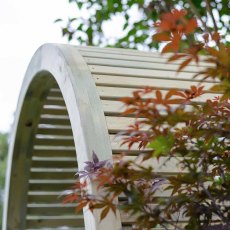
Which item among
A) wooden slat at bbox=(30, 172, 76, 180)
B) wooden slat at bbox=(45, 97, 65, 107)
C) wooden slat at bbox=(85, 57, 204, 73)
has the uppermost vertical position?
wooden slat at bbox=(45, 97, 65, 107)

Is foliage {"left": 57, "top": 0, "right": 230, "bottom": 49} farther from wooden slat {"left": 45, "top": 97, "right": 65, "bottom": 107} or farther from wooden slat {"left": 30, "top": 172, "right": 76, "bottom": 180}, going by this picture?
wooden slat {"left": 30, "top": 172, "right": 76, "bottom": 180}

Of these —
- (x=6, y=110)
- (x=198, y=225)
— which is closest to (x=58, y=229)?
(x=198, y=225)

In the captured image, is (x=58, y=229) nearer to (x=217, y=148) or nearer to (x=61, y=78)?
(x=61, y=78)

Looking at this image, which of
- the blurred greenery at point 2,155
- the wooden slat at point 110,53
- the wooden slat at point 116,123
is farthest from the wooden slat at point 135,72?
the blurred greenery at point 2,155

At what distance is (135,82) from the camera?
85.7 inches

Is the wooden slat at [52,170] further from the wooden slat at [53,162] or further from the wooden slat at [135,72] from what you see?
the wooden slat at [135,72]

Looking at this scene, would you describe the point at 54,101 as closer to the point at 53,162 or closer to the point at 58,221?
the point at 53,162

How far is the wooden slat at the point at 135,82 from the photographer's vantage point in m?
2.09

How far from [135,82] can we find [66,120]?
58.4 inches

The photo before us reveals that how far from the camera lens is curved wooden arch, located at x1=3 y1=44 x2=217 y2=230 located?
5.91ft

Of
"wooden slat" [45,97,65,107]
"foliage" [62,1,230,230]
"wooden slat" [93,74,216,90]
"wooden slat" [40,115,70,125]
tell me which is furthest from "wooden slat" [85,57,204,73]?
"wooden slat" [40,115,70,125]

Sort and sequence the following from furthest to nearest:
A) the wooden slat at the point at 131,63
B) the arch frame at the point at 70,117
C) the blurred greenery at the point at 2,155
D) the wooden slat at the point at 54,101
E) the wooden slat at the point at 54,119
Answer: the blurred greenery at the point at 2,155 → the wooden slat at the point at 54,119 → the wooden slat at the point at 54,101 → the wooden slat at the point at 131,63 → the arch frame at the point at 70,117

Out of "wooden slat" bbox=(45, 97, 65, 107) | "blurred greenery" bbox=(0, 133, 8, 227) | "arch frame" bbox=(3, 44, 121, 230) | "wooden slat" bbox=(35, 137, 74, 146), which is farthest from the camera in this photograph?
"blurred greenery" bbox=(0, 133, 8, 227)

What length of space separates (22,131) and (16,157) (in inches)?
7.7
